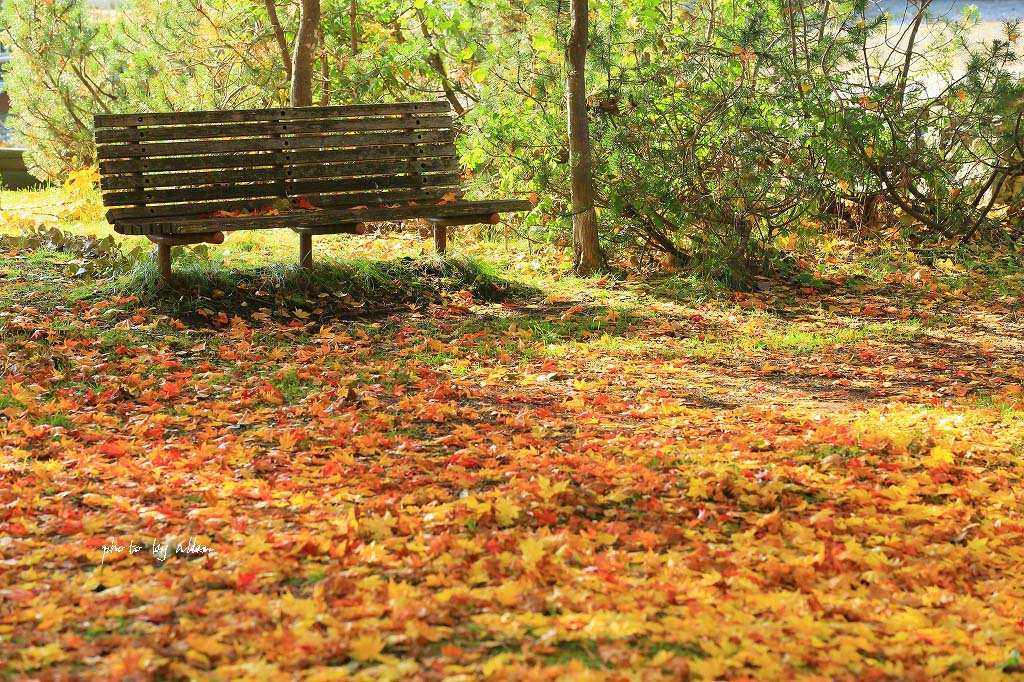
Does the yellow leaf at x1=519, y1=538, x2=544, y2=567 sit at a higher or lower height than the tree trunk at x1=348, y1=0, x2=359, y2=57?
lower

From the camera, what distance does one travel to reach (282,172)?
721 cm

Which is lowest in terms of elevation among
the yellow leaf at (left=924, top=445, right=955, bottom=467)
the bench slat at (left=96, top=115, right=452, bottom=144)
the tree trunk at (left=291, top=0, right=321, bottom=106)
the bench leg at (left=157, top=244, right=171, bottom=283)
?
the yellow leaf at (left=924, top=445, right=955, bottom=467)

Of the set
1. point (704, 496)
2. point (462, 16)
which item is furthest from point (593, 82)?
point (704, 496)

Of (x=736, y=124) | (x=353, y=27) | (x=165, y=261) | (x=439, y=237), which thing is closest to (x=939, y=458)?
(x=736, y=124)

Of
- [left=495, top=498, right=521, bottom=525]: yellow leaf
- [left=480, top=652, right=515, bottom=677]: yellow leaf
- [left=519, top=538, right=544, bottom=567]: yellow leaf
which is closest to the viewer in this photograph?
[left=480, top=652, right=515, bottom=677]: yellow leaf

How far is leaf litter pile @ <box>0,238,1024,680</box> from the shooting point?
2621 mm

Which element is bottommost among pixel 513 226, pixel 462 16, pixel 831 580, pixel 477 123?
pixel 831 580

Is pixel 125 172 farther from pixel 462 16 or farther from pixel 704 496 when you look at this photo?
pixel 704 496

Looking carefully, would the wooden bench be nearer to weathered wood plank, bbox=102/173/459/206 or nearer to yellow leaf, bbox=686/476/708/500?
weathered wood plank, bbox=102/173/459/206

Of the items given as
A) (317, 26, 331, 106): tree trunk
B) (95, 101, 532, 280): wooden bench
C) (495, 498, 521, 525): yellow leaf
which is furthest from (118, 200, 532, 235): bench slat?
(495, 498, 521, 525): yellow leaf

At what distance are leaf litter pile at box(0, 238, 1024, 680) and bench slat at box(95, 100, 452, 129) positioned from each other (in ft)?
4.02

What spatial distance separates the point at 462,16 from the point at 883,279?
4.25 m

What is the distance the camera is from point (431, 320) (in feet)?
21.5

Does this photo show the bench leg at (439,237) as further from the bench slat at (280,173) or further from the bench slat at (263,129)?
the bench slat at (263,129)
